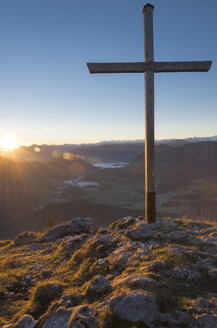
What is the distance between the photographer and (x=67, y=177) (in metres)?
130

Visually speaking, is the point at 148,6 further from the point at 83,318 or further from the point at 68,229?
the point at 68,229

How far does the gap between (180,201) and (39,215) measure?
174 feet

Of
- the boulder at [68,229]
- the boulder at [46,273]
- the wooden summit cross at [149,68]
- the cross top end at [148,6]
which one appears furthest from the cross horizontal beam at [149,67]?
the boulder at [68,229]

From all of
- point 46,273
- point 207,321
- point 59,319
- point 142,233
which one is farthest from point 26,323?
point 142,233

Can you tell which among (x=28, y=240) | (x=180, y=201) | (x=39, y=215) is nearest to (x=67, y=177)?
(x=39, y=215)

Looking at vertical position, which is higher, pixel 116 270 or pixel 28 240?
pixel 116 270

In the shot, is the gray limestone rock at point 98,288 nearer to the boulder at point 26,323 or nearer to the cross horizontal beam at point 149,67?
the boulder at point 26,323

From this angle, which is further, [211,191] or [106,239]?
[211,191]

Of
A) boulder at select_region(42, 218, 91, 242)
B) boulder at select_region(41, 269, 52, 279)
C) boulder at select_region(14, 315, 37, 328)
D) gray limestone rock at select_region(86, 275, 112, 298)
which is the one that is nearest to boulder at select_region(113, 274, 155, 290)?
gray limestone rock at select_region(86, 275, 112, 298)

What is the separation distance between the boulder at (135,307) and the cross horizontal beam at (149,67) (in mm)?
5732

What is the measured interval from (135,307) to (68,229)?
270 inches

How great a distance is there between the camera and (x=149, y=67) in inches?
237

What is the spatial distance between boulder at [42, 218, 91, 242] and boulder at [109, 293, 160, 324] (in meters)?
6.37

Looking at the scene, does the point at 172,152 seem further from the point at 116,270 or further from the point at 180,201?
the point at 116,270
